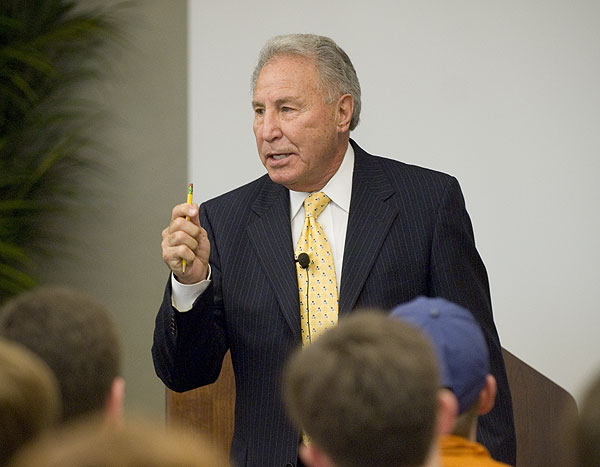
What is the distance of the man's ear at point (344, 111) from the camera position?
107 inches

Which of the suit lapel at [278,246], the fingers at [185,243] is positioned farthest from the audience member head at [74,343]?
the suit lapel at [278,246]

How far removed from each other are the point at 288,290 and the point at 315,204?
0.24 meters

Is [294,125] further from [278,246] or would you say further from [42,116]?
[42,116]

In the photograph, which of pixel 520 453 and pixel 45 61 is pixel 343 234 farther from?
pixel 45 61

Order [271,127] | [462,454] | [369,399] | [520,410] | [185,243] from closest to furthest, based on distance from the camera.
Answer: [369,399], [462,454], [185,243], [271,127], [520,410]

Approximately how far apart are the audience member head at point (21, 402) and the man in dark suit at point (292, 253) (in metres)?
1.20

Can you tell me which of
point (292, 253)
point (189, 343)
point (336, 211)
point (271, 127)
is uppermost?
point (271, 127)

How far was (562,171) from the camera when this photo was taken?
3.59 m

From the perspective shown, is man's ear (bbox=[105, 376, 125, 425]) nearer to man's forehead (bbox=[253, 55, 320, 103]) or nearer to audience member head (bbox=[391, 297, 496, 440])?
audience member head (bbox=[391, 297, 496, 440])

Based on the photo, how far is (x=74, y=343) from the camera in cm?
147

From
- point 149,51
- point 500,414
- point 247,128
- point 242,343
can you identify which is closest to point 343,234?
point 242,343

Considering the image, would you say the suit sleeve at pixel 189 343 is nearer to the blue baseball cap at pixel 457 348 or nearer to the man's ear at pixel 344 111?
the man's ear at pixel 344 111

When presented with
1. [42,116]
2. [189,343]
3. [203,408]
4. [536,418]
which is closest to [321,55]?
[189,343]

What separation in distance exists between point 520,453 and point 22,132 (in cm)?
230
